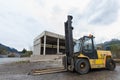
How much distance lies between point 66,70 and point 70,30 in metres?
3.15

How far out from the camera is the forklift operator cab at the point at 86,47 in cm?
967

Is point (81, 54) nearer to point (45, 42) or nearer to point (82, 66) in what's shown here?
point (82, 66)

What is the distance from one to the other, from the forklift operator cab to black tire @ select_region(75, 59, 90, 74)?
591mm

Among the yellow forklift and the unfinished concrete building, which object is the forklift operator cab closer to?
the yellow forklift

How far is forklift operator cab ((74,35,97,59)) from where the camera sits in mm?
9670

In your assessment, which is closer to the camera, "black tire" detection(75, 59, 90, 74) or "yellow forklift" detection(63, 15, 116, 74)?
"black tire" detection(75, 59, 90, 74)

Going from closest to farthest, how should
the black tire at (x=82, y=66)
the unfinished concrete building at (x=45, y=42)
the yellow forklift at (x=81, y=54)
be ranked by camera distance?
the black tire at (x=82, y=66), the yellow forklift at (x=81, y=54), the unfinished concrete building at (x=45, y=42)

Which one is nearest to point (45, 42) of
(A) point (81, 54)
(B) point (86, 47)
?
(B) point (86, 47)

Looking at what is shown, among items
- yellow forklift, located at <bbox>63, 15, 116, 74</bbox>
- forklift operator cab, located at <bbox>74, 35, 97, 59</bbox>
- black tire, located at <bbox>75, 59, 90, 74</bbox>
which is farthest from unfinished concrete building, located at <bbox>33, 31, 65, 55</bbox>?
black tire, located at <bbox>75, 59, 90, 74</bbox>

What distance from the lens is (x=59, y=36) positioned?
127 feet

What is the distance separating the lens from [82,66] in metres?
9.47

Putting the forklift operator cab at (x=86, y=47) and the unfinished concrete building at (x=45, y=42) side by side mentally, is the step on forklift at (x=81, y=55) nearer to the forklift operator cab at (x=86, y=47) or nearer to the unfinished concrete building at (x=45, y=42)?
the forklift operator cab at (x=86, y=47)

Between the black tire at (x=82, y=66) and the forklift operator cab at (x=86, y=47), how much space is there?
591mm

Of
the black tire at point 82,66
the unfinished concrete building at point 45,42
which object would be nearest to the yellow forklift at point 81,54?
the black tire at point 82,66
